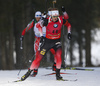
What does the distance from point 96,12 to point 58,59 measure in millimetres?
15608

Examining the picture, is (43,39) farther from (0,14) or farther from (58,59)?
(0,14)

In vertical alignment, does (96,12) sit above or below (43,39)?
above

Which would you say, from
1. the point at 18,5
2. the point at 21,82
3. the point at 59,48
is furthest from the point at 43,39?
the point at 18,5

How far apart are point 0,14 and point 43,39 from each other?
13334 mm

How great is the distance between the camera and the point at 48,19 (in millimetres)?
8180

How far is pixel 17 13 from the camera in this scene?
65.8ft

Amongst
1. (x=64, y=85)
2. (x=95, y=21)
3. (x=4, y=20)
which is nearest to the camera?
(x=64, y=85)

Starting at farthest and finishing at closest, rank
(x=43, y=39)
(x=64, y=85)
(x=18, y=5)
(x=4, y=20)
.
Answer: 1. (x=4, y=20)
2. (x=18, y=5)
3. (x=43, y=39)
4. (x=64, y=85)

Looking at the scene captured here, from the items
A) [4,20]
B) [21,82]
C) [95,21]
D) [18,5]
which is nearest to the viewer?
[21,82]

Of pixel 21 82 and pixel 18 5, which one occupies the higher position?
pixel 18 5

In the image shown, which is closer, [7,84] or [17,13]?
[7,84]

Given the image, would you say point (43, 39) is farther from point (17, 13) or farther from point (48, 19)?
point (17, 13)

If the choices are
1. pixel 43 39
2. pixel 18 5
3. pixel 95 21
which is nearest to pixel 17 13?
pixel 18 5

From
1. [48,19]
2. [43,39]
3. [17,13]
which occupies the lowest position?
[43,39]
